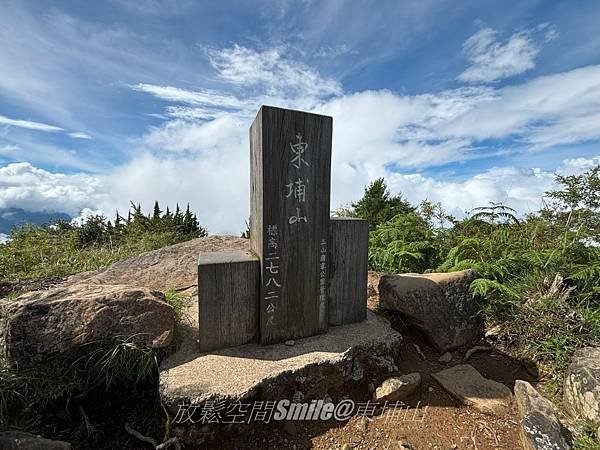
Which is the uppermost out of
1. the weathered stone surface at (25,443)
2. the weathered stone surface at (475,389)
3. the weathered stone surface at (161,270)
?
the weathered stone surface at (161,270)

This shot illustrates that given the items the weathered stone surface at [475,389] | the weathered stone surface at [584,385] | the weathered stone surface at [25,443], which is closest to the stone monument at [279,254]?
the weathered stone surface at [25,443]

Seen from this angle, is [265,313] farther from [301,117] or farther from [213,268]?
[301,117]

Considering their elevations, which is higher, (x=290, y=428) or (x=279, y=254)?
(x=279, y=254)

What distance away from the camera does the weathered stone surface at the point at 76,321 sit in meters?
2.42

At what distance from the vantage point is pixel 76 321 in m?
2.53

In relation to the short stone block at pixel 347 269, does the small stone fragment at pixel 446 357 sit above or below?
below

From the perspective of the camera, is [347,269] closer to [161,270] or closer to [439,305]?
[439,305]

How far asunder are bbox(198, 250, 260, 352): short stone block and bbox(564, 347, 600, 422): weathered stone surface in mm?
2821

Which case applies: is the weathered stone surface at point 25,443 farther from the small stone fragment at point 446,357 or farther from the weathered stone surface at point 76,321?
the small stone fragment at point 446,357

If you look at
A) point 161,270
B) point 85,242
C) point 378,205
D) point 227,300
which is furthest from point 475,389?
point 85,242

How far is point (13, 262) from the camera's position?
6164 mm

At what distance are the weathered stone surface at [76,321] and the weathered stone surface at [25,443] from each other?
2.01ft

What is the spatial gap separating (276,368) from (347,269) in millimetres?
1320

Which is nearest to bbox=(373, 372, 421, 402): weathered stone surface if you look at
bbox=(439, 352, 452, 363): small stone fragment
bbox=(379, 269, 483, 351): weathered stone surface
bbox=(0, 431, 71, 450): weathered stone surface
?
bbox=(439, 352, 452, 363): small stone fragment
